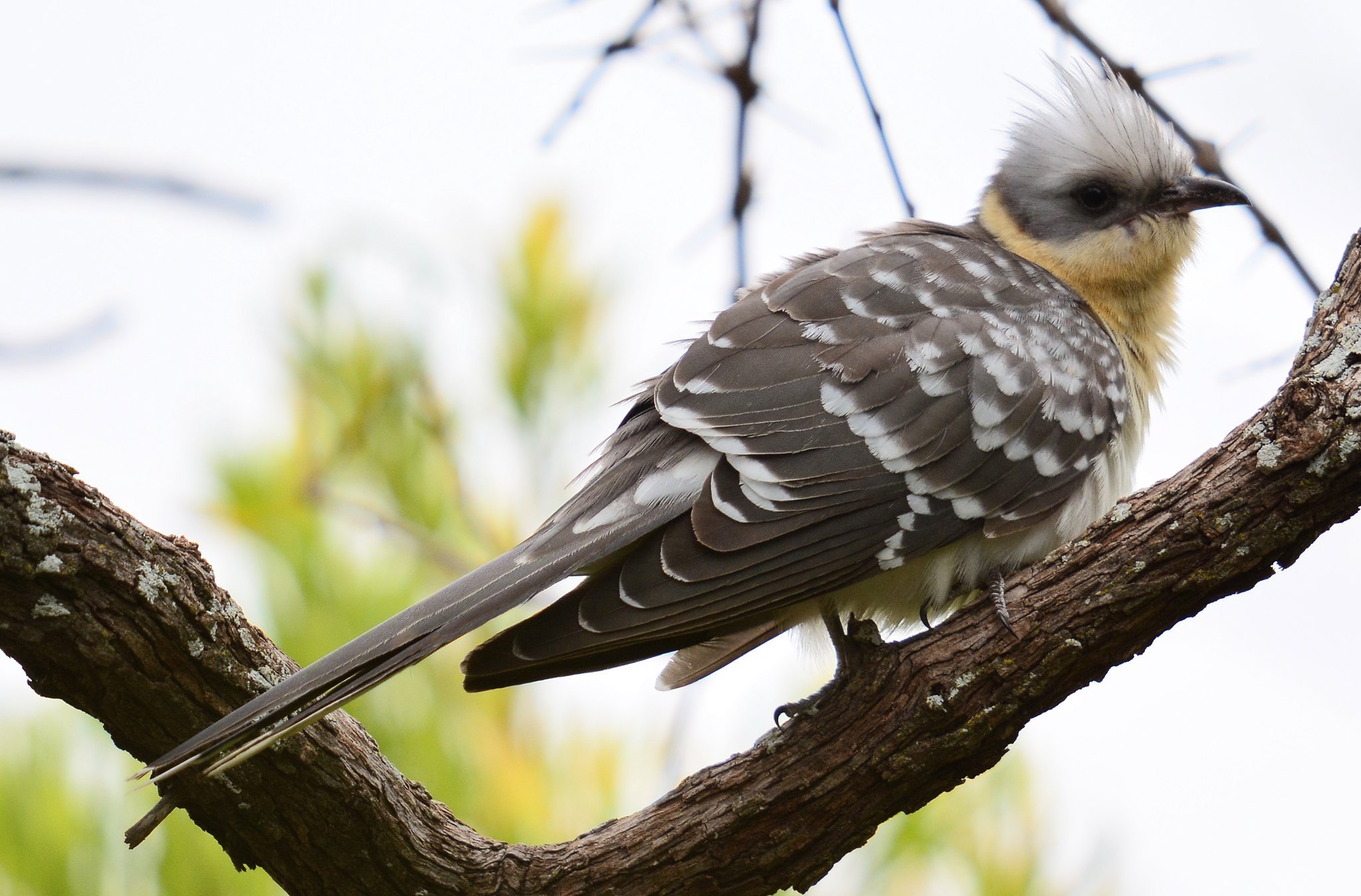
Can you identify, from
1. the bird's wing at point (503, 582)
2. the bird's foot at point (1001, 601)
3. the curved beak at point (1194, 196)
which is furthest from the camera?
the curved beak at point (1194, 196)

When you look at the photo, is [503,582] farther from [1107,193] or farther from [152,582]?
[1107,193]

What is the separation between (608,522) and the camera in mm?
2674

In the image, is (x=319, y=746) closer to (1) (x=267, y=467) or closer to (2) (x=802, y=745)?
(2) (x=802, y=745)

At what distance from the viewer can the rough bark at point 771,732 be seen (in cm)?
200

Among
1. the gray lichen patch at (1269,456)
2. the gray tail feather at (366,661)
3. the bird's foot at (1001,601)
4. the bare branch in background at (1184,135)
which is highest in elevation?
the bare branch in background at (1184,135)

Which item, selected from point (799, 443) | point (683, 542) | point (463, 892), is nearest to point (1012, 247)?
point (799, 443)

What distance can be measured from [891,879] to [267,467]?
2287 mm

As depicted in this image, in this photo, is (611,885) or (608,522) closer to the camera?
(611,885)

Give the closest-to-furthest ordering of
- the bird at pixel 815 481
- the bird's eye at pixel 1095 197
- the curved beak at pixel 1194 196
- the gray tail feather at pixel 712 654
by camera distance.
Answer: the bird at pixel 815 481, the gray tail feather at pixel 712 654, the curved beak at pixel 1194 196, the bird's eye at pixel 1095 197

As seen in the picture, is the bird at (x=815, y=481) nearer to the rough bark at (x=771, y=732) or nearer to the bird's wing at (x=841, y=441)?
the bird's wing at (x=841, y=441)

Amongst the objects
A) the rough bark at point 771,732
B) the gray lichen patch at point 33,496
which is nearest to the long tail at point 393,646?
the rough bark at point 771,732

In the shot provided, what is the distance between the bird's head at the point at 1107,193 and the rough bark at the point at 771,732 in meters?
1.44

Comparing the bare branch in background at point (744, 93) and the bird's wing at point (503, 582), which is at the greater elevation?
the bare branch in background at point (744, 93)

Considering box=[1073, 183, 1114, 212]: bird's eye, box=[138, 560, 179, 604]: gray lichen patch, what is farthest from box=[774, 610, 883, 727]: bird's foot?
box=[1073, 183, 1114, 212]: bird's eye
